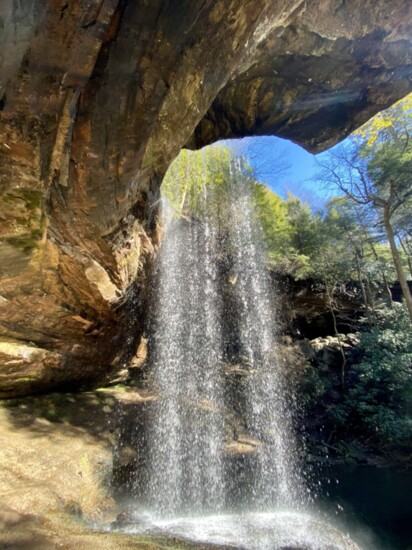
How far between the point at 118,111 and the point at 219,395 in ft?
34.9

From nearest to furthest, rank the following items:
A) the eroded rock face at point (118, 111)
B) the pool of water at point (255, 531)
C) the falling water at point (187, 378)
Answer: the eroded rock face at point (118, 111) → the pool of water at point (255, 531) → the falling water at point (187, 378)

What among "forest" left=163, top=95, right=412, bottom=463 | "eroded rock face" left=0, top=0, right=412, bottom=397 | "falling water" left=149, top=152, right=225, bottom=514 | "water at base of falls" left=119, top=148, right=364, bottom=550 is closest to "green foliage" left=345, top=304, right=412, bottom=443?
"forest" left=163, top=95, right=412, bottom=463

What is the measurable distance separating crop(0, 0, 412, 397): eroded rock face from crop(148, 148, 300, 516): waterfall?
3126 mm

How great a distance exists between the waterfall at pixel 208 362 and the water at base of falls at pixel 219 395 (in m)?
0.04

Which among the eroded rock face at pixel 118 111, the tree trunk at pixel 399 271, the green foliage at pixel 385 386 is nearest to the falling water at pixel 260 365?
the green foliage at pixel 385 386

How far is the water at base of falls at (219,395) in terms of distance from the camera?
5.06 meters

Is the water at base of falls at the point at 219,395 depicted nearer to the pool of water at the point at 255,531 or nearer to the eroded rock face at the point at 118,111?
the pool of water at the point at 255,531

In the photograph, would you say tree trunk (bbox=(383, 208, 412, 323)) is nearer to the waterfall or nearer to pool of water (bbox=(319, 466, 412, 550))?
pool of water (bbox=(319, 466, 412, 550))

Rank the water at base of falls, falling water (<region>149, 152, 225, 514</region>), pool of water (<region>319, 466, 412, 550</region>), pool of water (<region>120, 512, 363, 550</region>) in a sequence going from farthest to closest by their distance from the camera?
falling water (<region>149, 152, 225, 514</region>), pool of water (<region>319, 466, 412, 550</region>), the water at base of falls, pool of water (<region>120, 512, 363, 550</region>)

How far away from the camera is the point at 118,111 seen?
9.22 feet

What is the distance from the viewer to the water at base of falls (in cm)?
506

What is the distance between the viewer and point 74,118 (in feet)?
9.09

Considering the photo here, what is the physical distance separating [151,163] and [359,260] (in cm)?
1294

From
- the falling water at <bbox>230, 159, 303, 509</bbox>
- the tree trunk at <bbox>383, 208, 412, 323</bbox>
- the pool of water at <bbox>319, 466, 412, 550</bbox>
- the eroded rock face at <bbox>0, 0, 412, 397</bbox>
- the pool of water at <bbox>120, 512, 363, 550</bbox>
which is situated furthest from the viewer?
the tree trunk at <bbox>383, 208, 412, 323</bbox>
